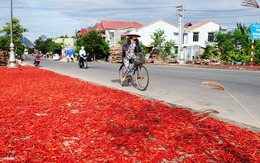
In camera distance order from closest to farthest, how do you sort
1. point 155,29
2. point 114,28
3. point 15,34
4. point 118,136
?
point 118,136
point 15,34
point 155,29
point 114,28

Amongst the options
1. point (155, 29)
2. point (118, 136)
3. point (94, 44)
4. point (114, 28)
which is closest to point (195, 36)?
point (155, 29)

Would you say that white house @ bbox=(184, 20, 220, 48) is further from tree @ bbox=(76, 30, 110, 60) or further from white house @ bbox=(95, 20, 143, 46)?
tree @ bbox=(76, 30, 110, 60)

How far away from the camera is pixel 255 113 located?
5516 mm

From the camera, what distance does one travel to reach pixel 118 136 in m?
3.77

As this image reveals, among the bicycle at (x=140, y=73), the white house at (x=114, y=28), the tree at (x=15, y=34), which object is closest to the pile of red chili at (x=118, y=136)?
the bicycle at (x=140, y=73)

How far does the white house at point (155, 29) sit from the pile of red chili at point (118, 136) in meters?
53.7

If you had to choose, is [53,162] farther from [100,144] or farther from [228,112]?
[228,112]

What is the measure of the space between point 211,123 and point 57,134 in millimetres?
2527

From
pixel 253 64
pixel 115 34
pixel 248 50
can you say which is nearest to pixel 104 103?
pixel 253 64

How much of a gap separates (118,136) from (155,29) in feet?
187

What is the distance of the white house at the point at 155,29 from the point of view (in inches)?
2293

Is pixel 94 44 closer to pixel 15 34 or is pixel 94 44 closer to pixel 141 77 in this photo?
pixel 15 34

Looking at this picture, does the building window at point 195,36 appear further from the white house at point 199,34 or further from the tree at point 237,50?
the tree at point 237,50

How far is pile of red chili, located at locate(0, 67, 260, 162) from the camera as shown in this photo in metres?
3.07
